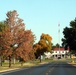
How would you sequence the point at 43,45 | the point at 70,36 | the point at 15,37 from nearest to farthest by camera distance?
the point at 15,37 < the point at 70,36 < the point at 43,45

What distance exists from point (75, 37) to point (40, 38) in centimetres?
4751

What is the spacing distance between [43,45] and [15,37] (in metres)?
57.3

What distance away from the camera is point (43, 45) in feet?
389

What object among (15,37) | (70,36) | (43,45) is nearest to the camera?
(15,37)

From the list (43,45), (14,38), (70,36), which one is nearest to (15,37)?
(14,38)

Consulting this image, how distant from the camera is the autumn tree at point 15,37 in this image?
60.9 metres

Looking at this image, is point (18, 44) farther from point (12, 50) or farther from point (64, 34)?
point (64, 34)

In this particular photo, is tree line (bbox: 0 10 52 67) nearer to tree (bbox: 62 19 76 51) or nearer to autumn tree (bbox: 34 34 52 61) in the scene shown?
tree (bbox: 62 19 76 51)

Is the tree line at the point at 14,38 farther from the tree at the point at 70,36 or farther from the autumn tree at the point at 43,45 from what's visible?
the autumn tree at the point at 43,45

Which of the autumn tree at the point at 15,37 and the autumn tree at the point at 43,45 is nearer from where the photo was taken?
the autumn tree at the point at 15,37

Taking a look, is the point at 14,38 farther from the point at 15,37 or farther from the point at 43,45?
the point at 43,45

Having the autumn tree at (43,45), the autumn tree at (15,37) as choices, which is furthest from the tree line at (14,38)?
the autumn tree at (43,45)

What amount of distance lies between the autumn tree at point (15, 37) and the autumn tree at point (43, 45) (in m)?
52.8

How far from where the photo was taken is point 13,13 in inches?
2456
